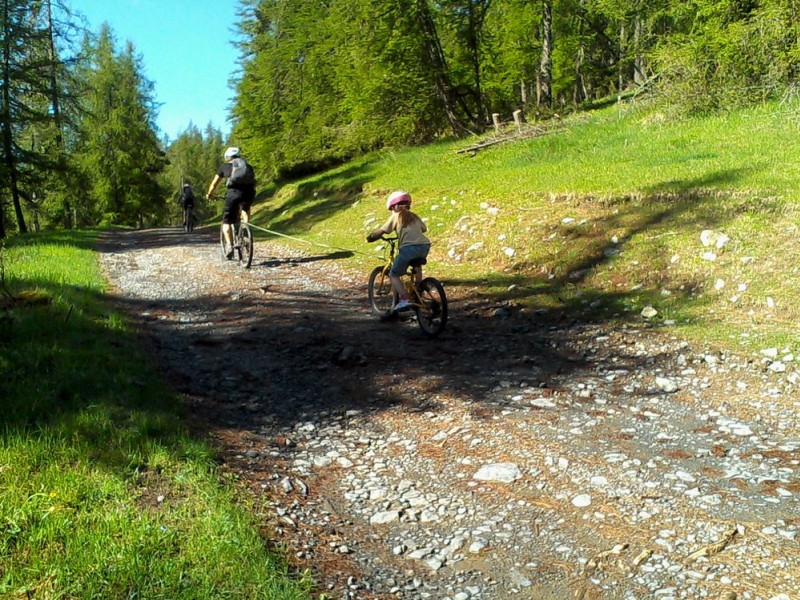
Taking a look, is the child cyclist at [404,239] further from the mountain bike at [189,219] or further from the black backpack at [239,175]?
the mountain bike at [189,219]

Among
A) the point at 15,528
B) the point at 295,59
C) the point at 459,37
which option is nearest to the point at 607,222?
the point at 15,528

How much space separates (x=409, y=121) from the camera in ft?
82.5

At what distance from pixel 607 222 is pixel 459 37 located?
17.2m

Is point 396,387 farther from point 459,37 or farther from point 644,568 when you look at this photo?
point 459,37

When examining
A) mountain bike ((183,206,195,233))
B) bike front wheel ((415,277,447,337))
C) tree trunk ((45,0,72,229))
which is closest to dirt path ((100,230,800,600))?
bike front wheel ((415,277,447,337))

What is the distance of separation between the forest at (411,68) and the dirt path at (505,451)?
9.65 meters

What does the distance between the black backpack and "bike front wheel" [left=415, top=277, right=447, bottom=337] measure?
6755 mm

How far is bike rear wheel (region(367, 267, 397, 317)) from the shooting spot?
9.16m

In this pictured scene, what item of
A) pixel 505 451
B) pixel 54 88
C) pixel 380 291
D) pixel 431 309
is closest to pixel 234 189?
pixel 380 291

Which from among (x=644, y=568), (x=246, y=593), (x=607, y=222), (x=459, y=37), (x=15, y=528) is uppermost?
(x=459, y=37)

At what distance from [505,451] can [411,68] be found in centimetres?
2164

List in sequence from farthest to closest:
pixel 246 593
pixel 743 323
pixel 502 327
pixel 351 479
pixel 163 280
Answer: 1. pixel 163 280
2. pixel 502 327
3. pixel 743 323
4. pixel 351 479
5. pixel 246 593

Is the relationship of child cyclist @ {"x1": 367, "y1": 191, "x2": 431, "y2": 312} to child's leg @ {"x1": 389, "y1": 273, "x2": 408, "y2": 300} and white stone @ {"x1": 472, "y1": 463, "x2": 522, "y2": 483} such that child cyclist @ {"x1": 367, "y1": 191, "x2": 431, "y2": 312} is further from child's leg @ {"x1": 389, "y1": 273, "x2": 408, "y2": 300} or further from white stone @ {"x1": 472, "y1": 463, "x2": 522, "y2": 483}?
white stone @ {"x1": 472, "y1": 463, "x2": 522, "y2": 483}

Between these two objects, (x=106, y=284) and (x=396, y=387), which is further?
(x=106, y=284)
